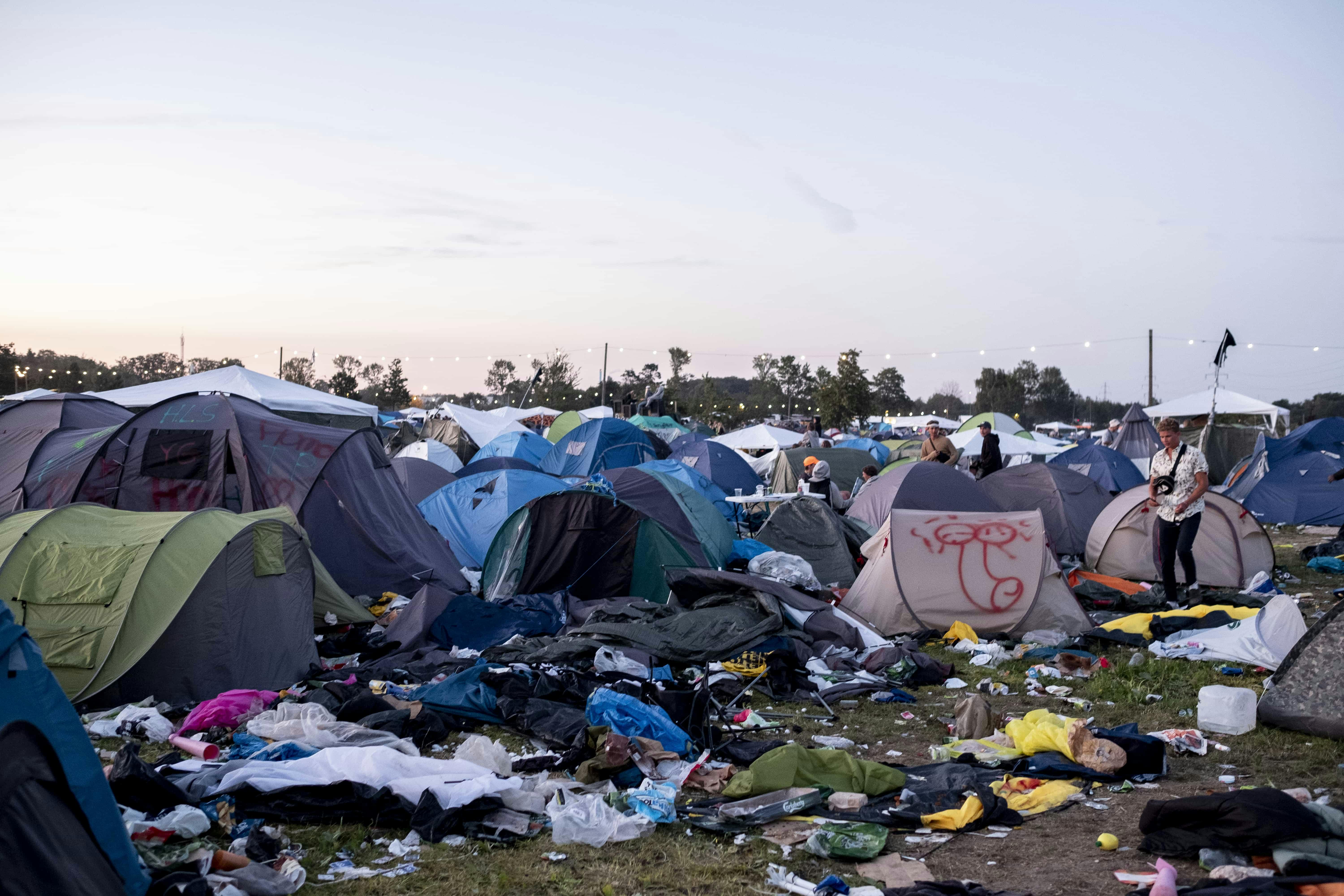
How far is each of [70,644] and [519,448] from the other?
1693cm

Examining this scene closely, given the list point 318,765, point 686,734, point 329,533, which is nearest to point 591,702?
point 686,734

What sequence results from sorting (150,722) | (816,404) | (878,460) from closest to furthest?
1. (150,722)
2. (878,460)
3. (816,404)

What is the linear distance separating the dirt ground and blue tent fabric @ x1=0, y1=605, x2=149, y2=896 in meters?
0.78

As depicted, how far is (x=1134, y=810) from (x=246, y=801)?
4209 millimetres

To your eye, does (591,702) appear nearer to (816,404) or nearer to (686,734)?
(686,734)

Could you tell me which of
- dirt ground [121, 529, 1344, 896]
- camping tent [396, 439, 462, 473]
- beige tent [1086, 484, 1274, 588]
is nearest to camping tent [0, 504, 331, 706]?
dirt ground [121, 529, 1344, 896]

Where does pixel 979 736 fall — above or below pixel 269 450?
below

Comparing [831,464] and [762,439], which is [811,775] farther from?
[762,439]

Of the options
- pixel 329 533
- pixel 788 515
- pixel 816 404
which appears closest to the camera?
pixel 329 533

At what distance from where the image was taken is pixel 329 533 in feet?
33.4

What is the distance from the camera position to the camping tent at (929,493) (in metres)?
11.7

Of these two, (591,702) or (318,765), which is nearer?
(318,765)

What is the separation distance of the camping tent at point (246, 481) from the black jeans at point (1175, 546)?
279 inches

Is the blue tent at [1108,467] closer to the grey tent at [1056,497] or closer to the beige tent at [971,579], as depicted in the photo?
the grey tent at [1056,497]
